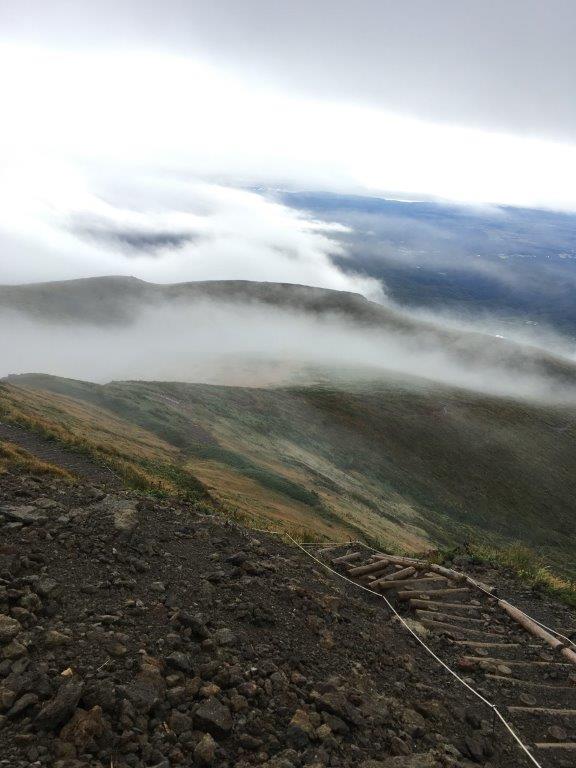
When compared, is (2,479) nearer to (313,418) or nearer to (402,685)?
(402,685)

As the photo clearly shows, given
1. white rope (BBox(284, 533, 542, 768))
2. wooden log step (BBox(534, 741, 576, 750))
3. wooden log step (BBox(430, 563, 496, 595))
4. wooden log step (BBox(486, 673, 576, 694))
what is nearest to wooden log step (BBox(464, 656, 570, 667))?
wooden log step (BBox(486, 673, 576, 694))

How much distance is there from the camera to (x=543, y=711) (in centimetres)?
886

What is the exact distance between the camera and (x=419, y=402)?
7000 centimetres

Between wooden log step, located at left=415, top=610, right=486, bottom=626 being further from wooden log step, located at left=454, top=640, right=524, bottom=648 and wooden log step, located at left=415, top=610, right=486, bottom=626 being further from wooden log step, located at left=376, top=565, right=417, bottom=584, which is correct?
wooden log step, located at left=376, top=565, right=417, bottom=584

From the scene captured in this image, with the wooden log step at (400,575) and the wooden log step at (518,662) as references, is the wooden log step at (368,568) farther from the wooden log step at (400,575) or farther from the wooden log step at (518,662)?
the wooden log step at (518,662)

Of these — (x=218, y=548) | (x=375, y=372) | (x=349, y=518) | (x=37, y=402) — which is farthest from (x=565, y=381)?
(x=218, y=548)

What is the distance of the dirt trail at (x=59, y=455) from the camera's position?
15927 mm

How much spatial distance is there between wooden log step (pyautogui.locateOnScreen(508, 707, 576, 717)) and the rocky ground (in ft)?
2.35

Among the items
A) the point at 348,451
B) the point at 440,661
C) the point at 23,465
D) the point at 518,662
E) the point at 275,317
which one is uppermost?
the point at 275,317

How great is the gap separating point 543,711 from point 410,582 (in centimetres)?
438

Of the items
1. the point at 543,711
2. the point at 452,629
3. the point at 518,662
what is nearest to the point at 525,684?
the point at 543,711

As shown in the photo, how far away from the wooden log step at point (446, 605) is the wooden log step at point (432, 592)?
193mm

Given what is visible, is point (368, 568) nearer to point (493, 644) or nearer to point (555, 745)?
point (493, 644)

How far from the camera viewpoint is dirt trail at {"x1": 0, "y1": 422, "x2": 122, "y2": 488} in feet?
52.3
